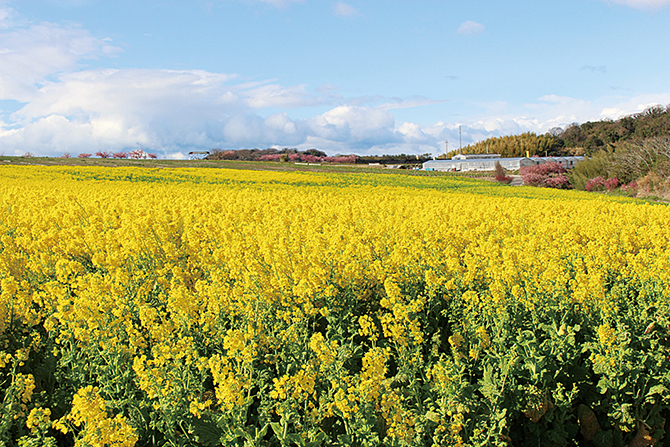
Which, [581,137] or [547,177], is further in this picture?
[581,137]

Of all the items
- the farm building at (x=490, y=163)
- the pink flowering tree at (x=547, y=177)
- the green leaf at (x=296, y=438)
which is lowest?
the green leaf at (x=296, y=438)

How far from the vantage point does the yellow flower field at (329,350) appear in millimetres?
2881

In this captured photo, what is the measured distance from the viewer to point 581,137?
119m

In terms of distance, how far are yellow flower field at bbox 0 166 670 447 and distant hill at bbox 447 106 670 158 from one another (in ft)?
308

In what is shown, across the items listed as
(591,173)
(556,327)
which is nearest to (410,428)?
(556,327)

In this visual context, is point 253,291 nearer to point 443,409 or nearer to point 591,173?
point 443,409

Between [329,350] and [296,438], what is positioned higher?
[329,350]

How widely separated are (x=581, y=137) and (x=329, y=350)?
13810 centimetres

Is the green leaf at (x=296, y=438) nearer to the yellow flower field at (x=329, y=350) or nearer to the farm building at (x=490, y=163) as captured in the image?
the yellow flower field at (x=329, y=350)

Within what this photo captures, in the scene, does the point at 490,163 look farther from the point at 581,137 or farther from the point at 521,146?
the point at 581,137

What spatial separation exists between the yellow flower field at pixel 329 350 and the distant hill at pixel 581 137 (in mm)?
93822

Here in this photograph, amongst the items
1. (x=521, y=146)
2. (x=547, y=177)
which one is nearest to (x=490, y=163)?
(x=547, y=177)

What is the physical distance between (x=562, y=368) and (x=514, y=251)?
5.87 ft

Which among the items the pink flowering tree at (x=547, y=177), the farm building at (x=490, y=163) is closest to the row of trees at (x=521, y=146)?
the farm building at (x=490, y=163)
